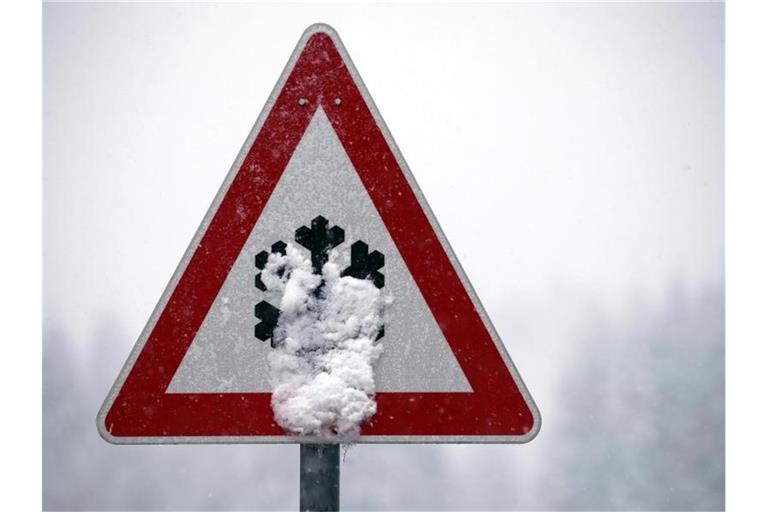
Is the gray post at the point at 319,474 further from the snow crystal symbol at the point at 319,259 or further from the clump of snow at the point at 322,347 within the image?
the snow crystal symbol at the point at 319,259

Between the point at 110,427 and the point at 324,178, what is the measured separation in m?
0.55

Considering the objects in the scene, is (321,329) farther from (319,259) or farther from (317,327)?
(319,259)

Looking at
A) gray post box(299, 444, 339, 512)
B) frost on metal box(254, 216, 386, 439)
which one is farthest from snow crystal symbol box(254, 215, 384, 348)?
gray post box(299, 444, 339, 512)

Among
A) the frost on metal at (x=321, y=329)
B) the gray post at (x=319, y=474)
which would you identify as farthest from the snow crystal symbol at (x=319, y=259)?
the gray post at (x=319, y=474)

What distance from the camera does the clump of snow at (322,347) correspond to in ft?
3.71

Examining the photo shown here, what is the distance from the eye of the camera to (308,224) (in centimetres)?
117

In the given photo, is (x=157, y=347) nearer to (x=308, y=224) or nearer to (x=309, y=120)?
(x=308, y=224)

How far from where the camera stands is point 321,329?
3.86ft

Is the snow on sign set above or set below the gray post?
above

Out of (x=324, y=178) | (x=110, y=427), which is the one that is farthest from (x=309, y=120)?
(x=110, y=427)

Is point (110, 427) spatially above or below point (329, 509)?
above


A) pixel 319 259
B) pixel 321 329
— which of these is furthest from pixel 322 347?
pixel 319 259

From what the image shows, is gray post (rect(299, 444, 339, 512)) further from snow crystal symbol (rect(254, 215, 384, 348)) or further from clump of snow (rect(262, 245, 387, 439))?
snow crystal symbol (rect(254, 215, 384, 348))

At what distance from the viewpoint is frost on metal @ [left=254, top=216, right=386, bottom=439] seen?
1.13 metres
